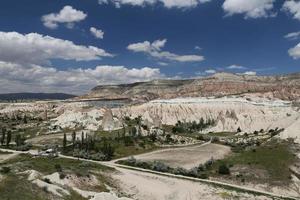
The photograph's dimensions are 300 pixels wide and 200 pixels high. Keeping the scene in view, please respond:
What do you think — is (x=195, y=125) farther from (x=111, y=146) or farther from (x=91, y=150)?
(x=91, y=150)

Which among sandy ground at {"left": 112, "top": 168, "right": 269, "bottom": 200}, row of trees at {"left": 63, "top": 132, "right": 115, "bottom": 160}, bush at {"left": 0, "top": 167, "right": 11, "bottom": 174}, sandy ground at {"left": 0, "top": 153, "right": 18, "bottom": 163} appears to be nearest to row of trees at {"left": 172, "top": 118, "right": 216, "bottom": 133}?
row of trees at {"left": 63, "top": 132, "right": 115, "bottom": 160}

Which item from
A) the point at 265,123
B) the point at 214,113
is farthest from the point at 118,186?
the point at 214,113

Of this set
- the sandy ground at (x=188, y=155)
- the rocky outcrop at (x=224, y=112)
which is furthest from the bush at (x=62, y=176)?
the rocky outcrop at (x=224, y=112)

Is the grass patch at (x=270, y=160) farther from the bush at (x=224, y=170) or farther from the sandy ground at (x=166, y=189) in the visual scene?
the sandy ground at (x=166, y=189)

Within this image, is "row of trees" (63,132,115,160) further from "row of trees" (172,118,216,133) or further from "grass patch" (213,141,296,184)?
"row of trees" (172,118,216,133)

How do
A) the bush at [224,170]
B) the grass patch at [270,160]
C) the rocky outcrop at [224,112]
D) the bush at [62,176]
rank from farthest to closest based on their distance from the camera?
1. the rocky outcrop at [224,112]
2. the bush at [224,170]
3. the grass patch at [270,160]
4. the bush at [62,176]

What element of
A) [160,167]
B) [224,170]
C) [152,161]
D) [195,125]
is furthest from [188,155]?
[195,125]
